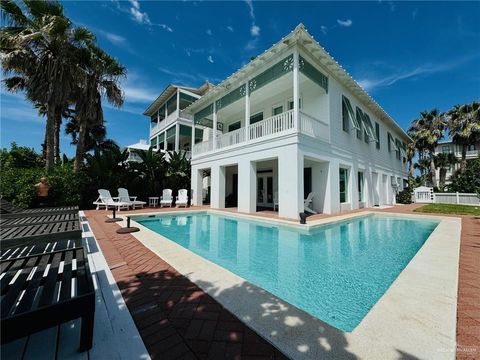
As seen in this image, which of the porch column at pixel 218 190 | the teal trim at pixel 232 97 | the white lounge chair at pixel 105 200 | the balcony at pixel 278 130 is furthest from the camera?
the porch column at pixel 218 190

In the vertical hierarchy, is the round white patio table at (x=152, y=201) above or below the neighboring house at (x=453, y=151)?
below

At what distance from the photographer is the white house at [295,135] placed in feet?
35.3

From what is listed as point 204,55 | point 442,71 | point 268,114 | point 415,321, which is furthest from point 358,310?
point 442,71

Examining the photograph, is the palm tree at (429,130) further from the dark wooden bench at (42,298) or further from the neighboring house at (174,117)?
the dark wooden bench at (42,298)

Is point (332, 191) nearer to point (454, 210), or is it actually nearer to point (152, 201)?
point (454, 210)

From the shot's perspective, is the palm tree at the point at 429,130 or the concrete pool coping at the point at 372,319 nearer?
the concrete pool coping at the point at 372,319

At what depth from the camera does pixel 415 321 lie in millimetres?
2379

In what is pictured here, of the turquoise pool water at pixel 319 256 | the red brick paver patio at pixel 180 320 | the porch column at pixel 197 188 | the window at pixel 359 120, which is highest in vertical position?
the window at pixel 359 120

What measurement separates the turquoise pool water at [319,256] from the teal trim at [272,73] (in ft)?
26.0

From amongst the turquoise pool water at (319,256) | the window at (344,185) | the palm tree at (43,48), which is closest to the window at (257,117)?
the window at (344,185)

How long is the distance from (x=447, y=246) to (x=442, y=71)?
24.4 metres

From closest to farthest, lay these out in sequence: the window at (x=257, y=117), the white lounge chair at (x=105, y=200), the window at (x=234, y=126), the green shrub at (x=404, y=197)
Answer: the white lounge chair at (x=105, y=200) → the window at (x=257, y=117) → the window at (x=234, y=126) → the green shrub at (x=404, y=197)

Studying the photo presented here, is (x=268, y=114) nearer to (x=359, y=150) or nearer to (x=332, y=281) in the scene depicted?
(x=359, y=150)

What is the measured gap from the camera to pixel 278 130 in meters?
11.7
